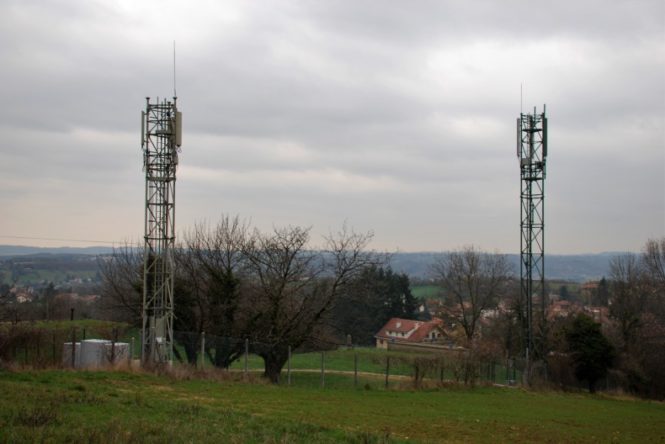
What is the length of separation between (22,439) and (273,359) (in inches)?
812

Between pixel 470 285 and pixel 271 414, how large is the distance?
43.4m

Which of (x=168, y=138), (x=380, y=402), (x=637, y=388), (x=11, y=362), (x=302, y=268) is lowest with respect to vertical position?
(x=637, y=388)

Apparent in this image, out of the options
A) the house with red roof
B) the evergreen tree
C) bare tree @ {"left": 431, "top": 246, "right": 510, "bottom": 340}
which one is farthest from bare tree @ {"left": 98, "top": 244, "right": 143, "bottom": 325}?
the house with red roof

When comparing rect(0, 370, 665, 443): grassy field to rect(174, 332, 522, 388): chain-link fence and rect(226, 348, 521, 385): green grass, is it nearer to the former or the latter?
rect(174, 332, 522, 388): chain-link fence

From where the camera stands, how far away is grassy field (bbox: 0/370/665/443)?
11.2 metres

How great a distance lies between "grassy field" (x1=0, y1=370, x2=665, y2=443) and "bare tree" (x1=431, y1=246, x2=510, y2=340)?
92.1ft

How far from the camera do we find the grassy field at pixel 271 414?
1117cm

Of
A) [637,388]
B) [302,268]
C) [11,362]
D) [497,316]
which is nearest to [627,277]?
[497,316]

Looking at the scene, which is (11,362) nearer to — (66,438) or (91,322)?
(66,438)

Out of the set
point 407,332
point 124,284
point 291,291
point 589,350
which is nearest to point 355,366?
point 291,291

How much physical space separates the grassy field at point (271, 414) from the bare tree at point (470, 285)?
28067 millimetres

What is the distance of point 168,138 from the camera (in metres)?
25.2

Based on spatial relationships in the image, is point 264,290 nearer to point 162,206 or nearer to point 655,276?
point 162,206

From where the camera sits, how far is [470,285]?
5694 centimetres
